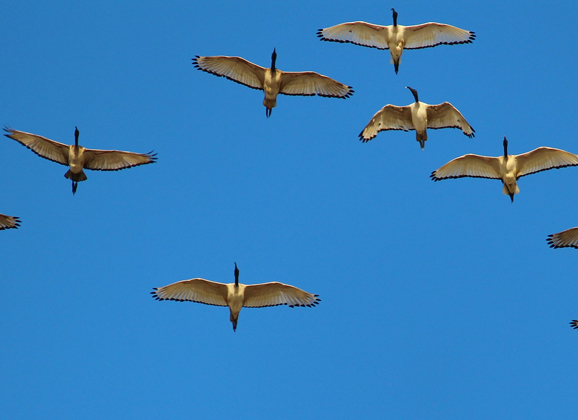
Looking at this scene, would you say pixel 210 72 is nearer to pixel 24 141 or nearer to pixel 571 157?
pixel 24 141

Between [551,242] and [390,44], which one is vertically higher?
[390,44]

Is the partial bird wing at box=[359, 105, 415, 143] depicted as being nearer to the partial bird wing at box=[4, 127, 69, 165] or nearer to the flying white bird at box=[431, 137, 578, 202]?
the flying white bird at box=[431, 137, 578, 202]

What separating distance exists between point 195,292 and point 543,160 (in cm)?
1077

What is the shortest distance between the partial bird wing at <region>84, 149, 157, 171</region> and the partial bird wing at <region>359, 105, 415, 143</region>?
255 inches

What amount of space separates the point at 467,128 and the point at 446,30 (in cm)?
299

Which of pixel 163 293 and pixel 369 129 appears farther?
pixel 369 129

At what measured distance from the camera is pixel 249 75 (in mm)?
25766

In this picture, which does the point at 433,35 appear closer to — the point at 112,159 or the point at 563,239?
the point at 563,239

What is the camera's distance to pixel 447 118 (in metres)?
26.4

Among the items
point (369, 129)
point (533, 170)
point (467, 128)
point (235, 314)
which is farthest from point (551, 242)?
point (235, 314)

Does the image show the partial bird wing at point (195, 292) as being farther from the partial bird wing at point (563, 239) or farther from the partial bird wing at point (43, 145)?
the partial bird wing at point (563, 239)

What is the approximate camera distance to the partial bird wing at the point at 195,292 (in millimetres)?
25172

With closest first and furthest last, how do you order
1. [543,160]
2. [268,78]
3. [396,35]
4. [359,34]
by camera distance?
[268,78] → [543,160] → [396,35] → [359,34]

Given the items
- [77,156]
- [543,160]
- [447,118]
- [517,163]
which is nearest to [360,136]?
[447,118]
